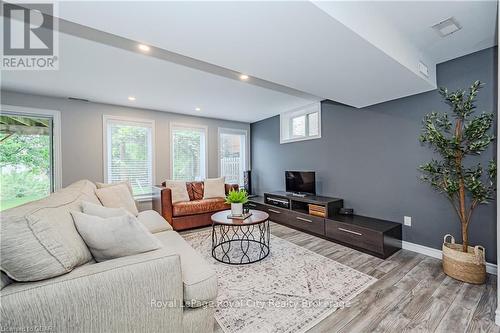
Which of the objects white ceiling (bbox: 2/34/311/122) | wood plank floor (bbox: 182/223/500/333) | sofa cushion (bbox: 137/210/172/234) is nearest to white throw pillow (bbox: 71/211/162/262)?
wood plank floor (bbox: 182/223/500/333)

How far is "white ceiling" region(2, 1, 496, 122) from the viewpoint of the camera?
4.73ft

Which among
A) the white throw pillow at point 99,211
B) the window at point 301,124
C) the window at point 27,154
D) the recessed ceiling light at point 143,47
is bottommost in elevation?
the white throw pillow at point 99,211

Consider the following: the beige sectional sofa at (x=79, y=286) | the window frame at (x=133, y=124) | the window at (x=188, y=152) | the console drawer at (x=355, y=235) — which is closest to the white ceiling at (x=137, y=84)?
the window frame at (x=133, y=124)

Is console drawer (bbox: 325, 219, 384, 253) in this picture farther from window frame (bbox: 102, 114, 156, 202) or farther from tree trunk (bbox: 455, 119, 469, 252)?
window frame (bbox: 102, 114, 156, 202)

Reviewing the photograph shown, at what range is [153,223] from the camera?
8.29ft

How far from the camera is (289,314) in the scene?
5.55 ft

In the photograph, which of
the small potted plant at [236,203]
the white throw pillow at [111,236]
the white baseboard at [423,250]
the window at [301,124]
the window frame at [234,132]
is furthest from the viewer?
the window frame at [234,132]

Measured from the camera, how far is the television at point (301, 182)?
4016mm

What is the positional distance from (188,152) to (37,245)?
4.30 meters

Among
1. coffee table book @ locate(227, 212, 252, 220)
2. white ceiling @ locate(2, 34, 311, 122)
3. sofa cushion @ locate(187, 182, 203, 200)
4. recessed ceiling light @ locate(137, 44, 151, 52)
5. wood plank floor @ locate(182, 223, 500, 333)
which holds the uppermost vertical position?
recessed ceiling light @ locate(137, 44, 151, 52)

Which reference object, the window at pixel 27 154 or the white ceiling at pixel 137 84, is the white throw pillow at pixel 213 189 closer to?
the white ceiling at pixel 137 84

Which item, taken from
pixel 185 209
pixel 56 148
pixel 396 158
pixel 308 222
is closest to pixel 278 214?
pixel 308 222

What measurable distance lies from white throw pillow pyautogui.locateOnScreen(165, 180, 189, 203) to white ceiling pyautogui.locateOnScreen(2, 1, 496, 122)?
1763 mm

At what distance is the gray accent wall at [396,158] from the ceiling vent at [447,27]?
2.28ft
